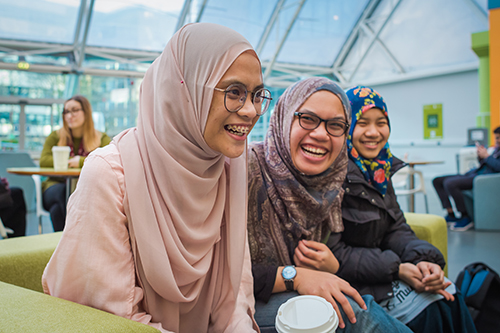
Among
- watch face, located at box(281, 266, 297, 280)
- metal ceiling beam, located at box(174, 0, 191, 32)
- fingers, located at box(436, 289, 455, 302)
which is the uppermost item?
metal ceiling beam, located at box(174, 0, 191, 32)

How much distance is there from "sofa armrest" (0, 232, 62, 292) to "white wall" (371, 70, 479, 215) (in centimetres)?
857

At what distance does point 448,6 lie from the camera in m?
9.45

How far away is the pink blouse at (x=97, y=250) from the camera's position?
0.84 meters

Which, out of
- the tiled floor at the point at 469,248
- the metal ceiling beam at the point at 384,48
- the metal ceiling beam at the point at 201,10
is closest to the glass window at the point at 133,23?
the metal ceiling beam at the point at 201,10

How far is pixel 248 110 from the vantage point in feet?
3.21

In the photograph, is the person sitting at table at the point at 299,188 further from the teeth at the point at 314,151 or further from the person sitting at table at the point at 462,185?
the person sitting at table at the point at 462,185

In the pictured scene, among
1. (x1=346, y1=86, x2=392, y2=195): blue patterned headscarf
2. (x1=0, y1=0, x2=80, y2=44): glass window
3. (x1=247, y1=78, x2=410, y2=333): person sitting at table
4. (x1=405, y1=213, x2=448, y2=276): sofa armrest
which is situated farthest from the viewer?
(x1=0, y1=0, x2=80, y2=44): glass window

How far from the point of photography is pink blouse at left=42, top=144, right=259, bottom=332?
33.2 inches

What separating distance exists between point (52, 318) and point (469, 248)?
3841 millimetres

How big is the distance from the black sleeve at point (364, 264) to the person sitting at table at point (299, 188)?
0.08 meters

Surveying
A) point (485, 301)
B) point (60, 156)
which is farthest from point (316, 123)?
point (60, 156)

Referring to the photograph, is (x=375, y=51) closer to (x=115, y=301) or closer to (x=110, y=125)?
(x=110, y=125)

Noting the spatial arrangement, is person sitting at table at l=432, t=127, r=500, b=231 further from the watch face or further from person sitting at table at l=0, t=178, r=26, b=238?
person sitting at table at l=0, t=178, r=26, b=238

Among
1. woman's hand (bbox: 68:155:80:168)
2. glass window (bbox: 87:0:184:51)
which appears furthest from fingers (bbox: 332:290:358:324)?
glass window (bbox: 87:0:184:51)
